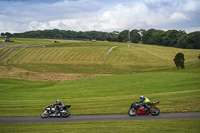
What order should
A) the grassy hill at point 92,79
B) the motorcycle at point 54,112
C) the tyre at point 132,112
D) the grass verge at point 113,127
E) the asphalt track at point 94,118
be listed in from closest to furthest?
1. the grass verge at point 113,127
2. the asphalt track at point 94,118
3. the tyre at point 132,112
4. the motorcycle at point 54,112
5. the grassy hill at point 92,79

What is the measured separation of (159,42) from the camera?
→ 16925 centimetres

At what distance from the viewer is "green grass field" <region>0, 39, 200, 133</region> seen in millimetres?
19641

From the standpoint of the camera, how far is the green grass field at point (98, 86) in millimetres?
19641

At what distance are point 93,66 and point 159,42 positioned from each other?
102 m

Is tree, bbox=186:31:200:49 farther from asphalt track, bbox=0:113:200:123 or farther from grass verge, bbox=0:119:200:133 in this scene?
grass verge, bbox=0:119:200:133

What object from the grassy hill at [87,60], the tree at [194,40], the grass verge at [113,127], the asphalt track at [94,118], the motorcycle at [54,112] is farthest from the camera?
the tree at [194,40]

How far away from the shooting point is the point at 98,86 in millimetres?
44344

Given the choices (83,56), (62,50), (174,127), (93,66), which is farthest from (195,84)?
(62,50)

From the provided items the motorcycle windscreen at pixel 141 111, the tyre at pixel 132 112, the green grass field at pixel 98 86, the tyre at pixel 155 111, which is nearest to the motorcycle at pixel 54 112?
the green grass field at pixel 98 86

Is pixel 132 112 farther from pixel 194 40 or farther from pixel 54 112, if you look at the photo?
pixel 194 40

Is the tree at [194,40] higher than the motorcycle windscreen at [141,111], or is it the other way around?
the tree at [194,40]

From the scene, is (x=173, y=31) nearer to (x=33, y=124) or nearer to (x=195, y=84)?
(x=195, y=84)

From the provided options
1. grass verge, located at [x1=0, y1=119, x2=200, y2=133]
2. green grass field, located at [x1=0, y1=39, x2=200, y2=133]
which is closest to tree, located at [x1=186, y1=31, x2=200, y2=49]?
green grass field, located at [x1=0, y1=39, x2=200, y2=133]

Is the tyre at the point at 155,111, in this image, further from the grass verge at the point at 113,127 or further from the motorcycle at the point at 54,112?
the motorcycle at the point at 54,112
